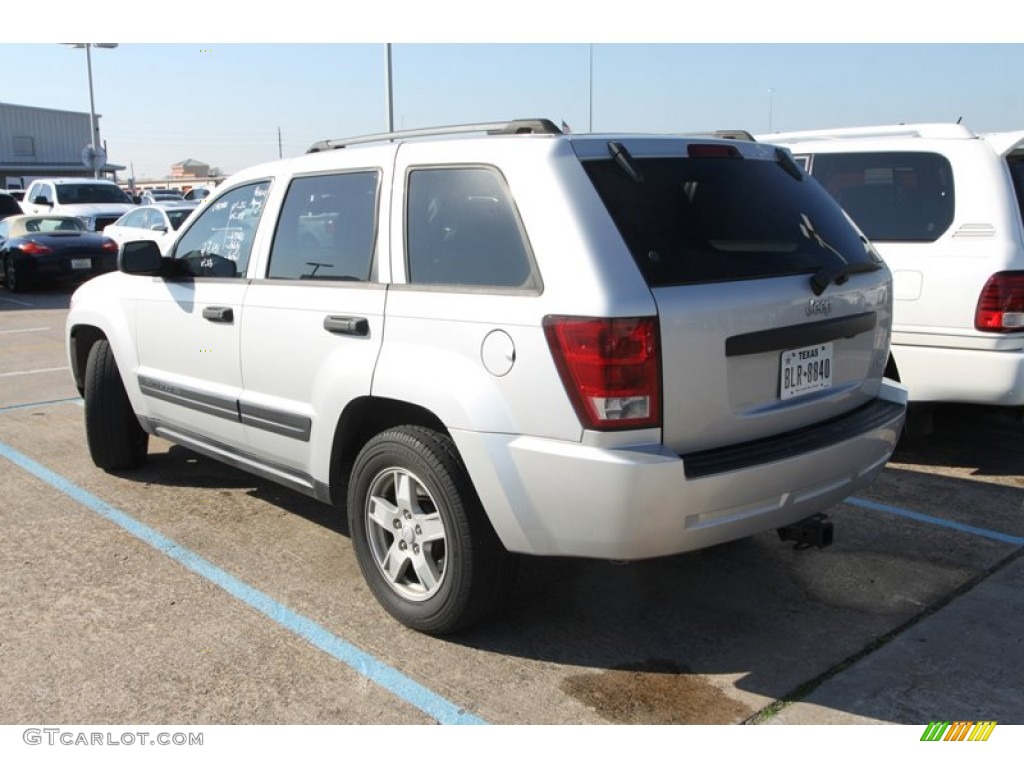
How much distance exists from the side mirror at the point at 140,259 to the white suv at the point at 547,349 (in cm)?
57

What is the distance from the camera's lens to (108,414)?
552 centimetres

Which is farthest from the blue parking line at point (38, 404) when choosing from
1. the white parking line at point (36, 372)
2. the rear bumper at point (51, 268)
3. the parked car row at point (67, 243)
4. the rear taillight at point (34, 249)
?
the rear taillight at point (34, 249)

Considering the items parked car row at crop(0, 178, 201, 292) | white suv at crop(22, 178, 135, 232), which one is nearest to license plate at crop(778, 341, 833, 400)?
parked car row at crop(0, 178, 201, 292)

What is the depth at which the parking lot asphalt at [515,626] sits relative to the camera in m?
3.19

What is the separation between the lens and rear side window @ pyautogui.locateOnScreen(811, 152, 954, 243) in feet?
18.2

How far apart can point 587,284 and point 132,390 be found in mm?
3231

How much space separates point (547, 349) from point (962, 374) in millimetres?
3299

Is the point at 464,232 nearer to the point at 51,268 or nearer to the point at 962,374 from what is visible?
the point at 962,374

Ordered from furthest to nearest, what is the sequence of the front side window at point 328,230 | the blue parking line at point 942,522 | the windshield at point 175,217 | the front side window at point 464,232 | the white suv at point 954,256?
the windshield at point 175,217
the white suv at point 954,256
the blue parking line at point 942,522
the front side window at point 328,230
the front side window at point 464,232

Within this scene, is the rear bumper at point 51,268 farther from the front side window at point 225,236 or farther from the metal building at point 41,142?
the metal building at point 41,142

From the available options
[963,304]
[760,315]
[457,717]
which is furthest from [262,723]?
[963,304]

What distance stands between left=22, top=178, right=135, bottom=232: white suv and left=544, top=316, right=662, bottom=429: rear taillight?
19.1 m

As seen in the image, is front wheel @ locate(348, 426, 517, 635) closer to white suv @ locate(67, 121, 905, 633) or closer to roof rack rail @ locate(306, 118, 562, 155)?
white suv @ locate(67, 121, 905, 633)

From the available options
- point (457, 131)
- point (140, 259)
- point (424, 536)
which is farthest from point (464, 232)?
point (140, 259)
